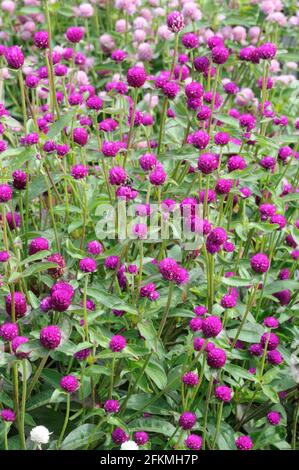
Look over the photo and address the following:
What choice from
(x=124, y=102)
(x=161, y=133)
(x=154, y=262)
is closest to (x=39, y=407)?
(x=154, y=262)

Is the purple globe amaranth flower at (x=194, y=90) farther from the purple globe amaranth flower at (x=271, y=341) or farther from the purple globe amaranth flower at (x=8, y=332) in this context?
the purple globe amaranth flower at (x=8, y=332)

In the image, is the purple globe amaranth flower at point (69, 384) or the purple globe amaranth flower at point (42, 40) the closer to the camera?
the purple globe amaranth flower at point (69, 384)

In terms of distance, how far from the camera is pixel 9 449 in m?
2.13

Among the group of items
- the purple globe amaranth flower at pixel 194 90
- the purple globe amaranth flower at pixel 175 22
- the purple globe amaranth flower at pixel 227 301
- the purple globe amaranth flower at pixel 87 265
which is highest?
the purple globe amaranth flower at pixel 175 22

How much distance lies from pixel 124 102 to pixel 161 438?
1.41 metres

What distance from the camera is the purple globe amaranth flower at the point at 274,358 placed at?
7.57 ft

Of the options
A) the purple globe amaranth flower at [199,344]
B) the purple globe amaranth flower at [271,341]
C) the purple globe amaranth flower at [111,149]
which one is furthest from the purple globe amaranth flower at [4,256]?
the purple globe amaranth flower at [271,341]

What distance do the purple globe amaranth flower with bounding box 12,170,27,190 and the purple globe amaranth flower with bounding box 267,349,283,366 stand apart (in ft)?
3.25

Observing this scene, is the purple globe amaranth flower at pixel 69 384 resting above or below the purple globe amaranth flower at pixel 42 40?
below

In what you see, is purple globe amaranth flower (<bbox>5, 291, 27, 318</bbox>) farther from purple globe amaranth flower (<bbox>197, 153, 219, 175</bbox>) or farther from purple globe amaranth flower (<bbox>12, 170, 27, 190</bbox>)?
purple globe amaranth flower (<bbox>197, 153, 219, 175</bbox>)

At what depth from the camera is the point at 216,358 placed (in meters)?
2.03

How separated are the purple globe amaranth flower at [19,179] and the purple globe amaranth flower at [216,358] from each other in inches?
34.9

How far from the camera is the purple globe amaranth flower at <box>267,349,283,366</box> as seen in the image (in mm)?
2307

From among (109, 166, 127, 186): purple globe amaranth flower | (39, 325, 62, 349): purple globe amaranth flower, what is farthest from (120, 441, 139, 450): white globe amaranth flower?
(109, 166, 127, 186): purple globe amaranth flower
